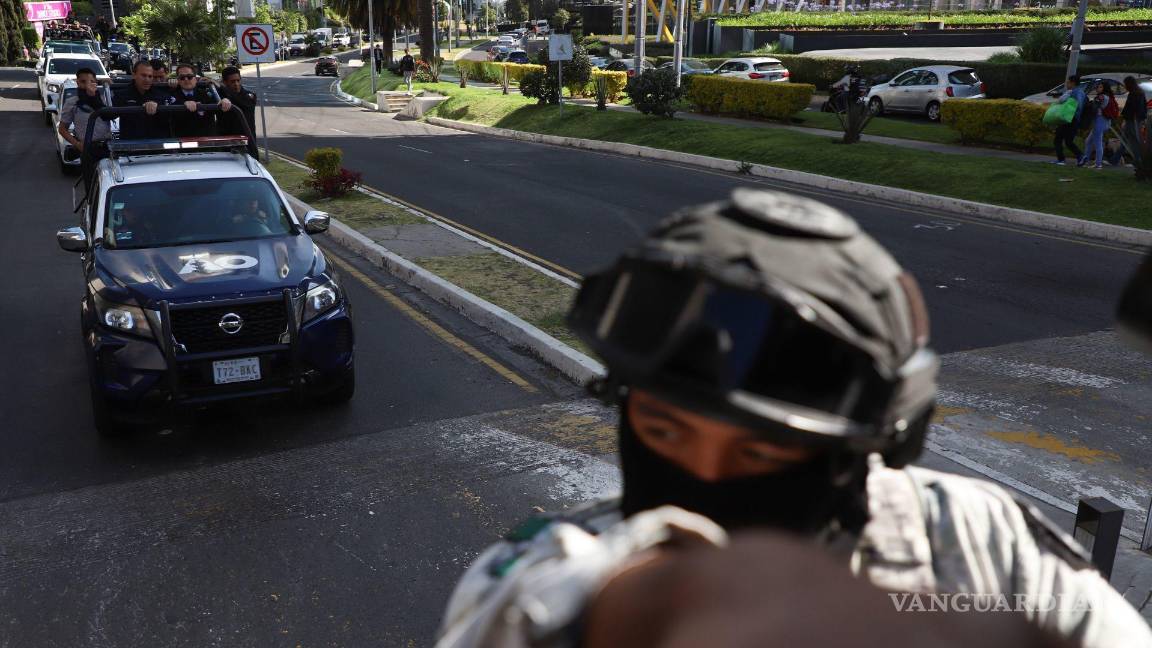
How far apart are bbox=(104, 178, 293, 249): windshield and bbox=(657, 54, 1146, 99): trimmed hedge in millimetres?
28099

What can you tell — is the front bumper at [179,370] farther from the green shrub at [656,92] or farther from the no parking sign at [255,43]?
the green shrub at [656,92]

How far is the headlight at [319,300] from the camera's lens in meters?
6.90

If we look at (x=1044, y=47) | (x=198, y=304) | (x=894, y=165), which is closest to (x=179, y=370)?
(x=198, y=304)

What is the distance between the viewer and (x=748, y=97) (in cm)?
2739

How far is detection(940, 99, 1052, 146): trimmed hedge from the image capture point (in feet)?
66.3

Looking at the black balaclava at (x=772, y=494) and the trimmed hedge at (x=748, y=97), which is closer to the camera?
the black balaclava at (x=772, y=494)

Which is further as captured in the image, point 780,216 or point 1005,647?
point 780,216

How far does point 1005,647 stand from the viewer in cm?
90

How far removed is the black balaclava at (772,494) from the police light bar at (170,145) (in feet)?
28.8

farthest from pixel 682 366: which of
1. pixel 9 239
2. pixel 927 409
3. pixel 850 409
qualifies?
pixel 9 239

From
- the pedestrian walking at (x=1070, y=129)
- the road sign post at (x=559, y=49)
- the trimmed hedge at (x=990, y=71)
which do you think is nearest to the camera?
the pedestrian walking at (x=1070, y=129)

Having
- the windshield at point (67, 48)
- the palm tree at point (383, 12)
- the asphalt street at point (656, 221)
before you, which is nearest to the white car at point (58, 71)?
the windshield at point (67, 48)

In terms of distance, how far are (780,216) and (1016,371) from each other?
25.2 feet

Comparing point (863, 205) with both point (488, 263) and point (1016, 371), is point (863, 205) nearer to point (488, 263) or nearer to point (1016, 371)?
point (488, 263)
